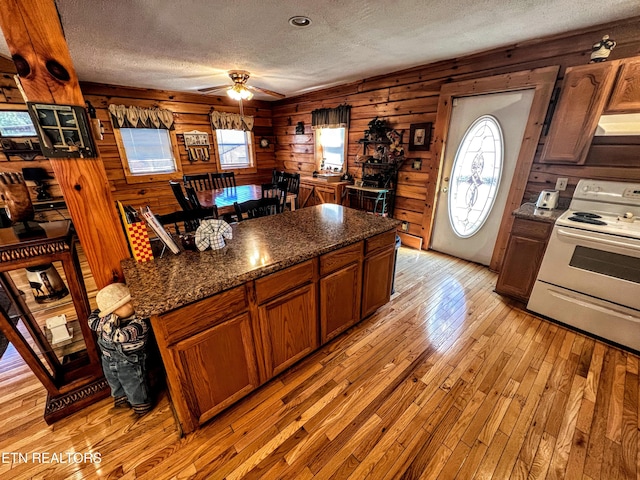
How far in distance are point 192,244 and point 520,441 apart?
2154mm

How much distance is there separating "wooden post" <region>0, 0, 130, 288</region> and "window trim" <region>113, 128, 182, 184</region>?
3891 mm

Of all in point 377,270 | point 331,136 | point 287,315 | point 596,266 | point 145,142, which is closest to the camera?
point 287,315

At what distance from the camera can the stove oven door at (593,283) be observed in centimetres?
180

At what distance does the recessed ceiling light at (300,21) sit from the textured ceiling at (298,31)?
58mm

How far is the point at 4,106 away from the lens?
10.8 ft

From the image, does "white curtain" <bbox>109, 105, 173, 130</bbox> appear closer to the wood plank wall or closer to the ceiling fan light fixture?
the wood plank wall

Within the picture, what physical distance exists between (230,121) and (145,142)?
1.60m

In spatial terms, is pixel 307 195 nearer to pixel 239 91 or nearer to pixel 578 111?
pixel 239 91

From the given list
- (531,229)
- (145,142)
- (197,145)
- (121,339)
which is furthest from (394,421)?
(145,142)

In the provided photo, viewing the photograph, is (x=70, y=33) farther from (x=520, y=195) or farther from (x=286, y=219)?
(x=520, y=195)

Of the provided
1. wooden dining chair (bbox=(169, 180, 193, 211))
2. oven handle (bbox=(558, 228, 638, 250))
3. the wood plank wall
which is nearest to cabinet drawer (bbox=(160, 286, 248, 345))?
wooden dining chair (bbox=(169, 180, 193, 211))

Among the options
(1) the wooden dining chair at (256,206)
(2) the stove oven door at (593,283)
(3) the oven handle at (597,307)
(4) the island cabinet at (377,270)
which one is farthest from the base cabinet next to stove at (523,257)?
(1) the wooden dining chair at (256,206)

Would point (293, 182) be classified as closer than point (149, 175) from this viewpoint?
Yes

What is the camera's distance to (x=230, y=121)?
5.14 meters
